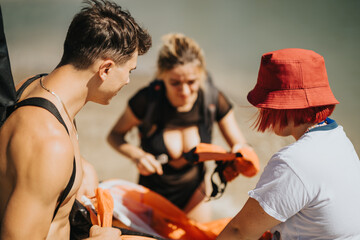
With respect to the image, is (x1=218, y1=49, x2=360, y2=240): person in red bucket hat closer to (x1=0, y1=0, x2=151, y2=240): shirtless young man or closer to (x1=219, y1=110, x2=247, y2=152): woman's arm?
(x1=0, y1=0, x2=151, y2=240): shirtless young man

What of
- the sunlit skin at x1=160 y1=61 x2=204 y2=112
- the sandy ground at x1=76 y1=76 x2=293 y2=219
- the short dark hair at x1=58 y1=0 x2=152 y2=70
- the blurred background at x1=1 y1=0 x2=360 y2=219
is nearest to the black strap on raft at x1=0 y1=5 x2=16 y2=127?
the short dark hair at x1=58 y1=0 x2=152 y2=70

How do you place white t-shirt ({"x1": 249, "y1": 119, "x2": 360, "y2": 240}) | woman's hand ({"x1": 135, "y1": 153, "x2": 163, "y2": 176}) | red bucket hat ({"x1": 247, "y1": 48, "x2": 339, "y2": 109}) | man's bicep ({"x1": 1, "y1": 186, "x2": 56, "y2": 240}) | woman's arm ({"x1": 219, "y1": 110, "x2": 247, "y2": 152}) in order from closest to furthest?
man's bicep ({"x1": 1, "y1": 186, "x2": 56, "y2": 240}) → white t-shirt ({"x1": 249, "y1": 119, "x2": 360, "y2": 240}) → red bucket hat ({"x1": 247, "y1": 48, "x2": 339, "y2": 109}) → woman's hand ({"x1": 135, "y1": 153, "x2": 163, "y2": 176}) → woman's arm ({"x1": 219, "y1": 110, "x2": 247, "y2": 152})

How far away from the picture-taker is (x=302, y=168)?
1552 millimetres

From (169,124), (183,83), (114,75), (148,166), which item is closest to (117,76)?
(114,75)

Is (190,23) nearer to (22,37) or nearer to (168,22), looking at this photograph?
(168,22)

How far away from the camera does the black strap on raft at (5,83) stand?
1482mm

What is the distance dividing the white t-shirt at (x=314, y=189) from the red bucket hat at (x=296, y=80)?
6.8 inches

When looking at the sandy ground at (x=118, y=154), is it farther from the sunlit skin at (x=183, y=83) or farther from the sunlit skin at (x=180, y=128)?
the sunlit skin at (x=183, y=83)

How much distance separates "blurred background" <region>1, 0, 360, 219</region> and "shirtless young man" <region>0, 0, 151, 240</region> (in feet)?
11.0

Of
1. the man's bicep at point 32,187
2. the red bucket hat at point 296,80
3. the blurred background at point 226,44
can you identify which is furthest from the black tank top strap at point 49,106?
the blurred background at point 226,44

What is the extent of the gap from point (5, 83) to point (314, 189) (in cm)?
148

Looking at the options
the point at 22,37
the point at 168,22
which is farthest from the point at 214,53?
the point at 22,37

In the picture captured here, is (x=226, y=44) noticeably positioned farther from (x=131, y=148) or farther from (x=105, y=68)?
(x=105, y=68)

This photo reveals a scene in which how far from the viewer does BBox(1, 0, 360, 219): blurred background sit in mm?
6531
